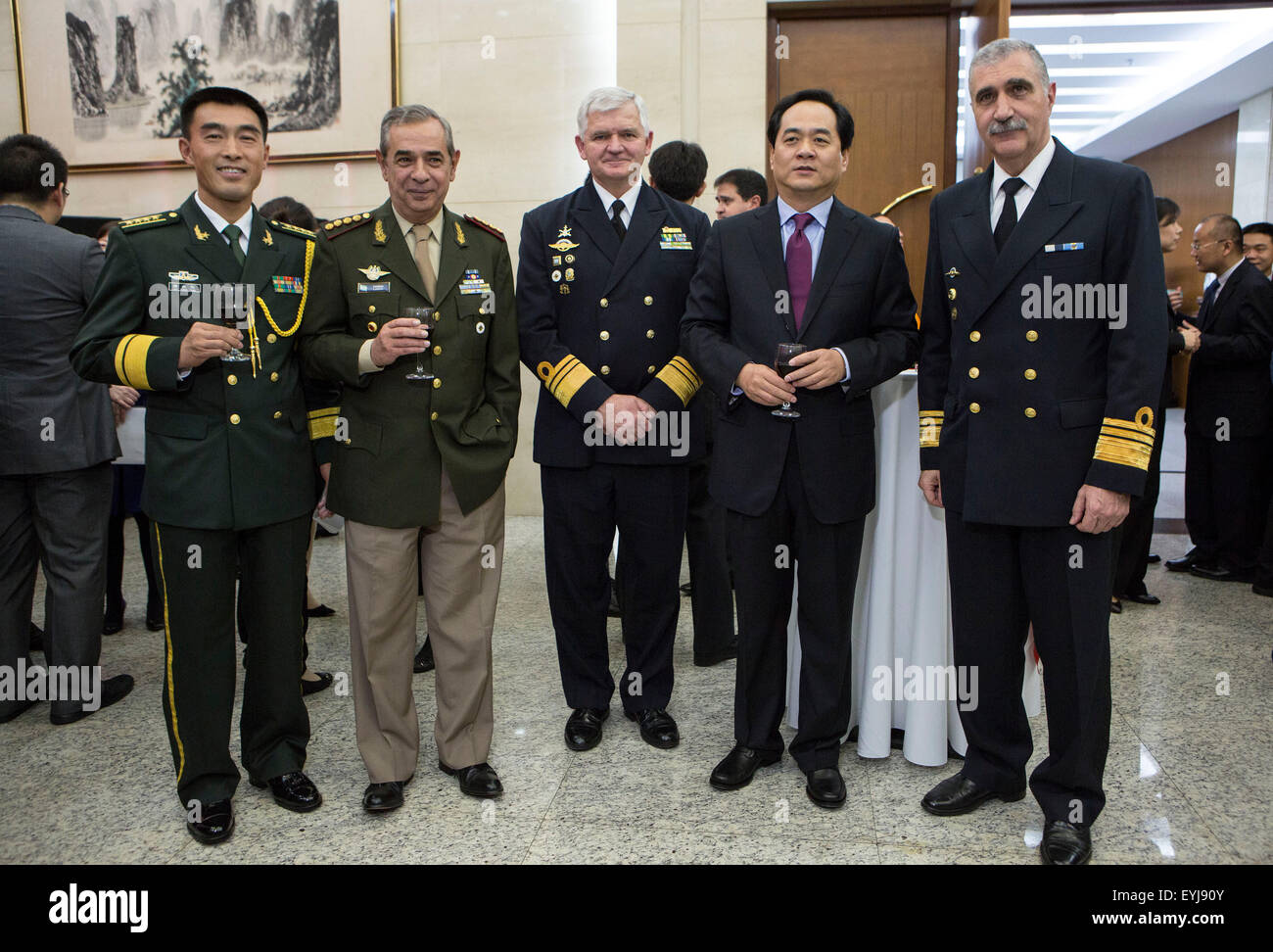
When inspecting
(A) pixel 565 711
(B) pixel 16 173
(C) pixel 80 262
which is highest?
(B) pixel 16 173

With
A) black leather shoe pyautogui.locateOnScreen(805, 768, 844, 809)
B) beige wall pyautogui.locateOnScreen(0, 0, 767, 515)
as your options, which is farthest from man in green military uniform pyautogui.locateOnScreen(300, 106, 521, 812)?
beige wall pyautogui.locateOnScreen(0, 0, 767, 515)

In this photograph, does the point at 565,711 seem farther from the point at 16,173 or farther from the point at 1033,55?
the point at 16,173

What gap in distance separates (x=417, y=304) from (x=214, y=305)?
1.62 feet

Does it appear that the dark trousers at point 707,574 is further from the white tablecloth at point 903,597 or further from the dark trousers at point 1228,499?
the dark trousers at point 1228,499

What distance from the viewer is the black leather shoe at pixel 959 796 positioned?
2402 mm

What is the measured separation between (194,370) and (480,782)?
131 cm

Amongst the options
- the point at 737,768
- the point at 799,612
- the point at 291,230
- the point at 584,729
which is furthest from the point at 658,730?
the point at 291,230

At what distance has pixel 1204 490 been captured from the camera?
512 cm

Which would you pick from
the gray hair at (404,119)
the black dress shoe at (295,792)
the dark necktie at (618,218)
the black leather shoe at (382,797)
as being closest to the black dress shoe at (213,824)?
the black dress shoe at (295,792)

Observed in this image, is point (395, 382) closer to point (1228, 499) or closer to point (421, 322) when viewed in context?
point (421, 322)

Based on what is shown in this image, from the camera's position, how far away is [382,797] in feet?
8.00

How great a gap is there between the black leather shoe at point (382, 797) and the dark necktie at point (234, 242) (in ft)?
4.66

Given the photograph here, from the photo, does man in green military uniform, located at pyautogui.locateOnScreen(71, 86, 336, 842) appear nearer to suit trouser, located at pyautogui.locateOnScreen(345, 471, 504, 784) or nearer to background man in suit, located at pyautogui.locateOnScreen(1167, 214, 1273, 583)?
suit trouser, located at pyautogui.locateOnScreen(345, 471, 504, 784)

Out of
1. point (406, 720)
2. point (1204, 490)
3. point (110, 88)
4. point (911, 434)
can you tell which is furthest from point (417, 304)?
point (110, 88)
